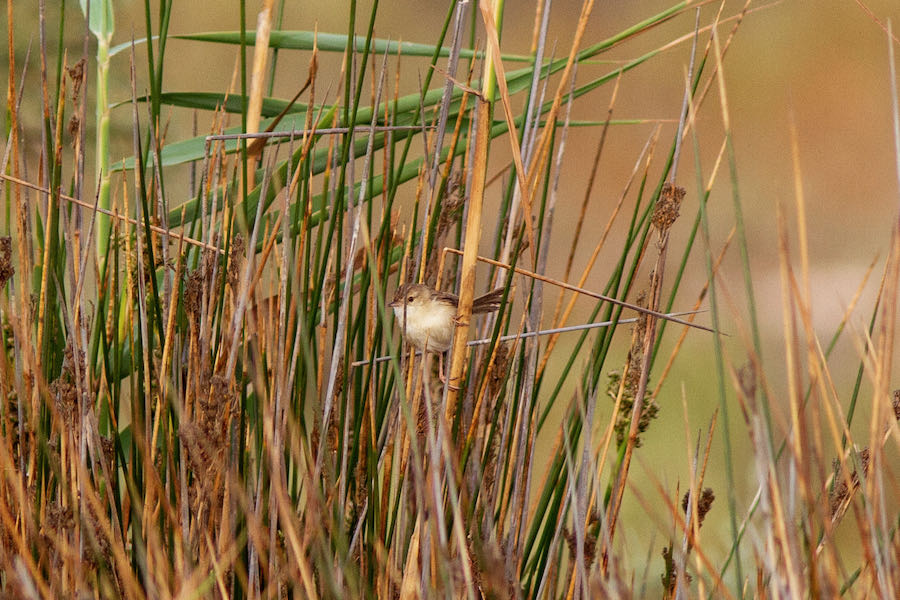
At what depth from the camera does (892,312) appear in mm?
685

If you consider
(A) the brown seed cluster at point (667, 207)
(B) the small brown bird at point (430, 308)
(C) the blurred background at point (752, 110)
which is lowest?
(B) the small brown bird at point (430, 308)

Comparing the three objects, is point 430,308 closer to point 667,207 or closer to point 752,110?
point 667,207

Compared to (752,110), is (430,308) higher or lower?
lower

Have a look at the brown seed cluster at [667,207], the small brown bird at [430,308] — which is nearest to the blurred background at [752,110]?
the small brown bird at [430,308]

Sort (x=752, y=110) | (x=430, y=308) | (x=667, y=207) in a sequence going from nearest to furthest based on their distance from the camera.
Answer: (x=667, y=207), (x=430, y=308), (x=752, y=110)

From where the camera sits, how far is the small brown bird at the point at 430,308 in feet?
3.21

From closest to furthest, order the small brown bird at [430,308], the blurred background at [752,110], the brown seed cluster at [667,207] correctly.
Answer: the brown seed cluster at [667,207], the small brown bird at [430,308], the blurred background at [752,110]

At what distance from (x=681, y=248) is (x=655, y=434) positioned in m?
1.54

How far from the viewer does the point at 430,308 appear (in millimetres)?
1000

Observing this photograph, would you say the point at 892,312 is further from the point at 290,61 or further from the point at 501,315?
the point at 290,61

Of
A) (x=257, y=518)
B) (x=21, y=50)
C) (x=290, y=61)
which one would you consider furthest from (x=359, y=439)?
(x=290, y=61)

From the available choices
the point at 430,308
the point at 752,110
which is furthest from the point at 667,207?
the point at 752,110

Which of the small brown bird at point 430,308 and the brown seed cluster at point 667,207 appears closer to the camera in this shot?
the brown seed cluster at point 667,207

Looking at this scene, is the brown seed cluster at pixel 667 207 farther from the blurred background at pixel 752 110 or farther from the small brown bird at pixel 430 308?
the blurred background at pixel 752 110
